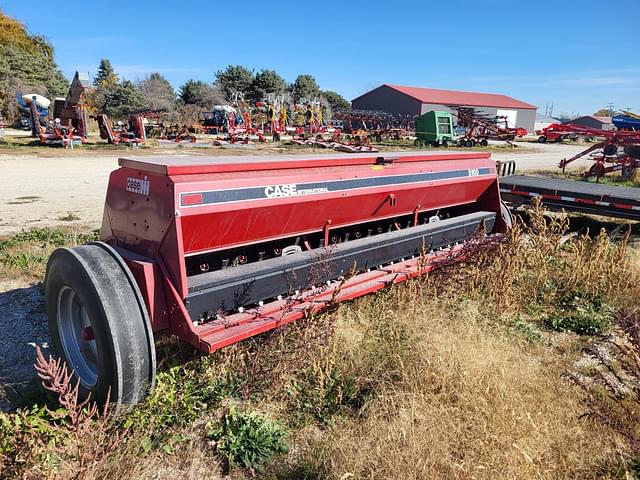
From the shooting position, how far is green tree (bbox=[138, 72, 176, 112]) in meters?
38.5

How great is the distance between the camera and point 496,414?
9.29 feet

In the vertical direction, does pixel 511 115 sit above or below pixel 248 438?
above

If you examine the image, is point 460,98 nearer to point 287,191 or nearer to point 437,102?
point 437,102

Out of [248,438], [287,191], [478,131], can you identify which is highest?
[478,131]

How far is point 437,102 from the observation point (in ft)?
174

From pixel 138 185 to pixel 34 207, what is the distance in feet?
23.3

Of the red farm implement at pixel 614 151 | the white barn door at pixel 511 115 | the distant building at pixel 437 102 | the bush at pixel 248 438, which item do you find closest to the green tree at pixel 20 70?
the distant building at pixel 437 102

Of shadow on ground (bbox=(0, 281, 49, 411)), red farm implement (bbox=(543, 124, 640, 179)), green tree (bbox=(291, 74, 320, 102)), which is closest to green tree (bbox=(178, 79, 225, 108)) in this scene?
green tree (bbox=(291, 74, 320, 102))

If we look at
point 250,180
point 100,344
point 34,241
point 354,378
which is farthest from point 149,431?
point 34,241

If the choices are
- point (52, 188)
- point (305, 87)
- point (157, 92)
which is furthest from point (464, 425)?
point (305, 87)

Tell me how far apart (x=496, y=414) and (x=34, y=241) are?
613 cm

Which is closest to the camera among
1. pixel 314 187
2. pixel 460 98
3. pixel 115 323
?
pixel 115 323

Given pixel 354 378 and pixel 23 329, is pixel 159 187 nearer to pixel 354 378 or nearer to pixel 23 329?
pixel 354 378

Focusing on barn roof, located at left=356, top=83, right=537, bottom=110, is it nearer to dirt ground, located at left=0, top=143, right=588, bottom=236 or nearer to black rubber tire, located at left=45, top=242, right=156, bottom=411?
dirt ground, located at left=0, top=143, right=588, bottom=236
